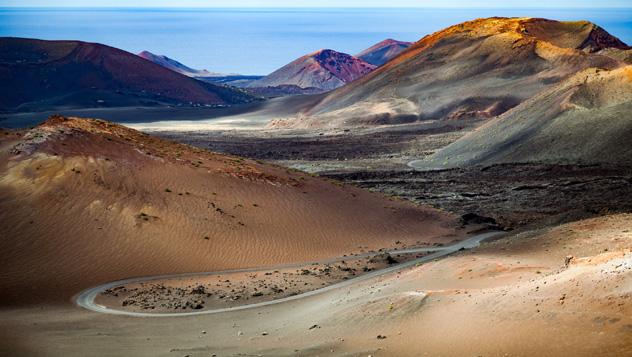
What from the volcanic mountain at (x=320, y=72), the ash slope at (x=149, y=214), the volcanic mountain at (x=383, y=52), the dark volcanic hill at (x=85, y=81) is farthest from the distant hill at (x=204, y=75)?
the ash slope at (x=149, y=214)

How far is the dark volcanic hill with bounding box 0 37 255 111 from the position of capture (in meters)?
105

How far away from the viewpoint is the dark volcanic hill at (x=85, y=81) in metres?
105

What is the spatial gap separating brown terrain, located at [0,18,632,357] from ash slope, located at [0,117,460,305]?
7 cm

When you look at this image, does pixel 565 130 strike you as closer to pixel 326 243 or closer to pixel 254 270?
pixel 326 243

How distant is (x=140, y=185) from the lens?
84.3 feet

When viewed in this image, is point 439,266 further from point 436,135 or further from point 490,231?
point 436,135

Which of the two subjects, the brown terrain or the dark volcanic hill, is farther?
the dark volcanic hill

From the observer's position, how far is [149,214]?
2447 centimetres

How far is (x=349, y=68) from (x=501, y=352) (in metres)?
154

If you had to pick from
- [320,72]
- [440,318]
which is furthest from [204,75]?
[440,318]

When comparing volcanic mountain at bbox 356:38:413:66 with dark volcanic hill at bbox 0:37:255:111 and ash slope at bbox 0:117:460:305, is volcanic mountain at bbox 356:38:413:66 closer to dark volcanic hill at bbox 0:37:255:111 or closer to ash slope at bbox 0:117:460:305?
dark volcanic hill at bbox 0:37:255:111

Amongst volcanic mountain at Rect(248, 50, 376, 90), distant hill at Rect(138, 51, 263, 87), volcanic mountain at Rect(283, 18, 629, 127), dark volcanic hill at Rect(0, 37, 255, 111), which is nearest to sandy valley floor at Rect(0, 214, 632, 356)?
volcanic mountain at Rect(283, 18, 629, 127)

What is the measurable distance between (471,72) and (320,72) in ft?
241

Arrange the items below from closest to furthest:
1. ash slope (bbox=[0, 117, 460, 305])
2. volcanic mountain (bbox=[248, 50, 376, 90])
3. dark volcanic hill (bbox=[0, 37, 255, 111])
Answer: ash slope (bbox=[0, 117, 460, 305]), dark volcanic hill (bbox=[0, 37, 255, 111]), volcanic mountain (bbox=[248, 50, 376, 90])
